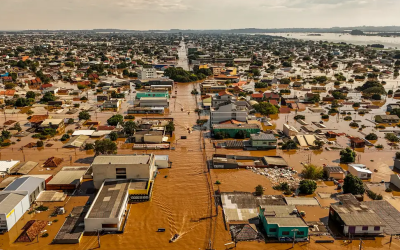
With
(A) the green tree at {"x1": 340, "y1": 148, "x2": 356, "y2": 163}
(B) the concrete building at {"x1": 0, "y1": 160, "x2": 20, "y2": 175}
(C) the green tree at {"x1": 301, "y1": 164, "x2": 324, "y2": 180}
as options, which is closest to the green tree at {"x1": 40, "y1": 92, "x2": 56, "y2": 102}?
(B) the concrete building at {"x1": 0, "y1": 160, "x2": 20, "y2": 175}

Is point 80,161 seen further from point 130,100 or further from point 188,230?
point 130,100

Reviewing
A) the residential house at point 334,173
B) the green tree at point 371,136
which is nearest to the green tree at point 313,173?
the residential house at point 334,173

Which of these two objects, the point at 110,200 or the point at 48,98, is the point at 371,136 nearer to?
the point at 110,200

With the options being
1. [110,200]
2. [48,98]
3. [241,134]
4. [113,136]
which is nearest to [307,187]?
[241,134]

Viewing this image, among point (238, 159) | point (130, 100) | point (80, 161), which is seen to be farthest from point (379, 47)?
point (80, 161)

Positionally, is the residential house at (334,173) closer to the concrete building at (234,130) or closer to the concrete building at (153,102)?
the concrete building at (234,130)

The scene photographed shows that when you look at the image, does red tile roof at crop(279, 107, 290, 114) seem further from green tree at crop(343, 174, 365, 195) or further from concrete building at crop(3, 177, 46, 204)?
concrete building at crop(3, 177, 46, 204)

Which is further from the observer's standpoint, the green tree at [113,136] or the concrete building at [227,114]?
the concrete building at [227,114]

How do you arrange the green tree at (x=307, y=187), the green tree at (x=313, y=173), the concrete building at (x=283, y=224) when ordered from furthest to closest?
the green tree at (x=313, y=173), the green tree at (x=307, y=187), the concrete building at (x=283, y=224)
